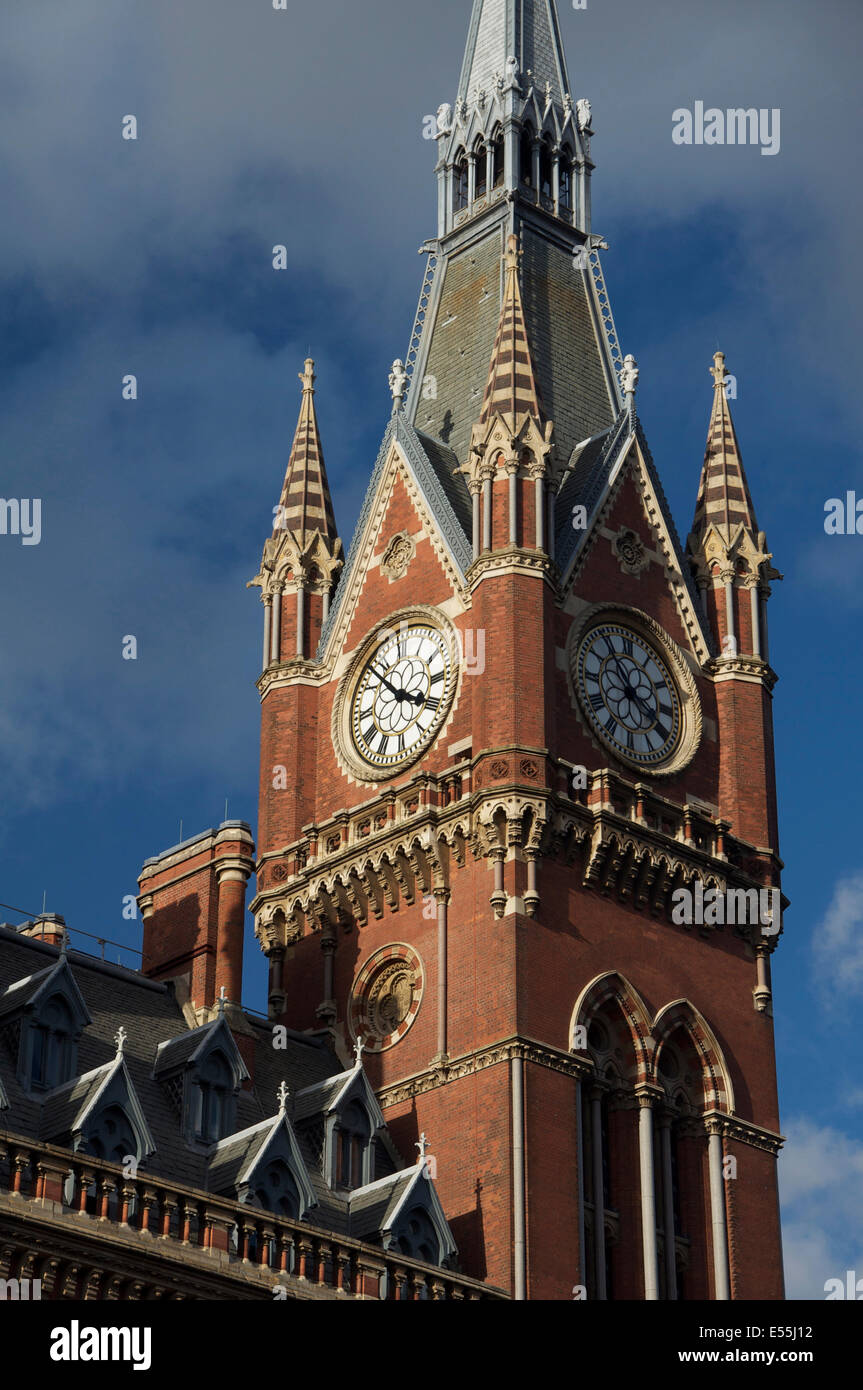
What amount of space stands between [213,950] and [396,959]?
463cm

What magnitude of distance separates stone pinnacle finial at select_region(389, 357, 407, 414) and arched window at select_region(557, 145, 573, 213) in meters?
6.59

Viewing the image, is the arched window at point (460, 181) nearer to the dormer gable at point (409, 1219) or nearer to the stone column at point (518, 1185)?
the stone column at point (518, 1185)

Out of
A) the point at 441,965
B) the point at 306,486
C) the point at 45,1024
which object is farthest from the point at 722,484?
the point at 45,1024

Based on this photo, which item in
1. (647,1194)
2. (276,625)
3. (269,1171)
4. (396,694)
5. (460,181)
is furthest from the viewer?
(460,181)

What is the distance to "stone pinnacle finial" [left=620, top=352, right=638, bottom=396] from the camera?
70.6 meters

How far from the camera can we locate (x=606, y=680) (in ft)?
213

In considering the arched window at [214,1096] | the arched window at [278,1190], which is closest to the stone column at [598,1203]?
the arched window at [278,1190]

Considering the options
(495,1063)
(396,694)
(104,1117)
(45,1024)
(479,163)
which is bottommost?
(104,1117)

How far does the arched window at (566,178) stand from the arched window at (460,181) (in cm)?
245

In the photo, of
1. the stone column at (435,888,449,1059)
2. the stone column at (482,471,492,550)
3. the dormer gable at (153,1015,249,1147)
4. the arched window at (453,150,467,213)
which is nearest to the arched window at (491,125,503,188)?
the arched window at (453,150,467,213)

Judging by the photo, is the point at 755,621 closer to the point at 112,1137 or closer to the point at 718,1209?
the point at 718,1209

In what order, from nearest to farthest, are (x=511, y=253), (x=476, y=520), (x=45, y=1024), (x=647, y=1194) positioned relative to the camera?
(x=45, y=1024), (x=647, y=1194), (x=476, y=520), (x=511, y=253)

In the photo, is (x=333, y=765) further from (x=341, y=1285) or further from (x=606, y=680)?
(x=341, y=1285)

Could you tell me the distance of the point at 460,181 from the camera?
249ft
